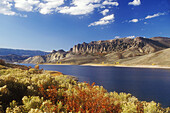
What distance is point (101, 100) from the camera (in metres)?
7.34

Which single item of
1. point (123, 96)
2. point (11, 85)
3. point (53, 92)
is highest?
point (11, 85)

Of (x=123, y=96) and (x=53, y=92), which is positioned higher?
(x=53, y=92)

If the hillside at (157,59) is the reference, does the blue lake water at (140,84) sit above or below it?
below

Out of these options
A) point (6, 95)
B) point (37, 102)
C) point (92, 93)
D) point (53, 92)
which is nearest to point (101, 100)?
point (92, 93)

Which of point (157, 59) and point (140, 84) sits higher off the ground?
point (157, 59)

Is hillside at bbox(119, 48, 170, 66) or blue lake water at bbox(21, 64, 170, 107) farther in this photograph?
hillside at bbox(119, 48, 170, 66)

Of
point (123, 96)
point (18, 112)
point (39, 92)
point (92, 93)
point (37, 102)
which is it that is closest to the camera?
point (18, 112)

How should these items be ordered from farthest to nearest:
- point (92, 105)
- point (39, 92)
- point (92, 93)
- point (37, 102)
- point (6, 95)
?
point (92, 93), point (39, 92), point (92, 105), point (6, 95), point (37, 102)

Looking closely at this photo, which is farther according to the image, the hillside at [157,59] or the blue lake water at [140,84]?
the hillside at [157,59]

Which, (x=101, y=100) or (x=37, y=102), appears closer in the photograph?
(x=37, y=102)

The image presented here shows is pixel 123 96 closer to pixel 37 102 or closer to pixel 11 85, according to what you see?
pixel 37 102

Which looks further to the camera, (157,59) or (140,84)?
(157,59)

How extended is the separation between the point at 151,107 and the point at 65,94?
531 cm

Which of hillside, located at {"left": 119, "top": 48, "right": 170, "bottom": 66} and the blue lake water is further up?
hillside, located at {"left": 119, "top": 48, "right": 170, "bottom": 66}
